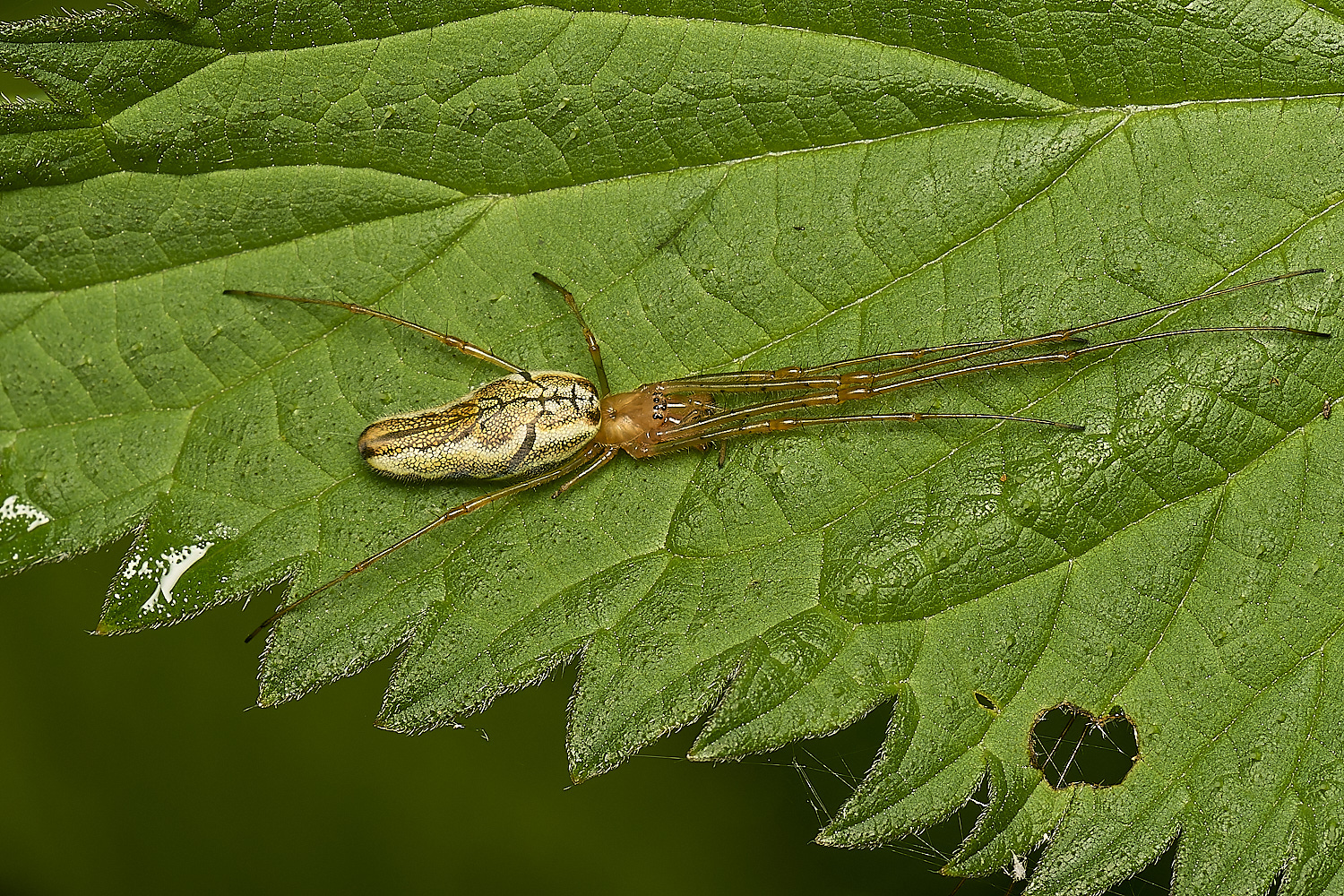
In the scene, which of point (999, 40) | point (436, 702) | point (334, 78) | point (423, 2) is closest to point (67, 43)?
point (334, 78)

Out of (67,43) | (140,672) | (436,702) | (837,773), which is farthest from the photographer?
(140,672)

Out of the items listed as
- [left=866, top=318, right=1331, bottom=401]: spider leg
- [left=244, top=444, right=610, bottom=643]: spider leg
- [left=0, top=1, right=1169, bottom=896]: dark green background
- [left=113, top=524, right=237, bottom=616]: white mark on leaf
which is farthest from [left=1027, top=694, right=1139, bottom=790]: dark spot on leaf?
[left=113, top=524, right=237, bottom=616]: white mark on leaf

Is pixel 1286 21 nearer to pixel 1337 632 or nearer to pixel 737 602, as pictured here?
pixel 1337 632

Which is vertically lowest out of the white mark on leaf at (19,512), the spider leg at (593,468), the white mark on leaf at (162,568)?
the white mark on leaf at (162,568)

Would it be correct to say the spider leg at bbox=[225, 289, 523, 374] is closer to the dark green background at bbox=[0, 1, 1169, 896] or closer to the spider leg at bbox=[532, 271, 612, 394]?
the spider leg at bbox=[532, 271, 612, 394]

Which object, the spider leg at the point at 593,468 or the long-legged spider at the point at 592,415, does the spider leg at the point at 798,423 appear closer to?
the long-legged spider at the point at 592,415

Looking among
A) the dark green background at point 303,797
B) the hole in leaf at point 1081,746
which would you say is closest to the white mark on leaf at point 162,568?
the dark green background at point 303,797
